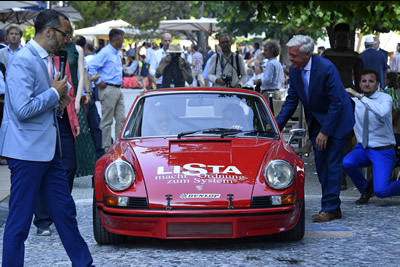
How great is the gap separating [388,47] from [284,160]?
86.4 ft

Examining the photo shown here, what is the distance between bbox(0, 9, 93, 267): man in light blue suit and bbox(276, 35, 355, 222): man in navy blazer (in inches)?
116

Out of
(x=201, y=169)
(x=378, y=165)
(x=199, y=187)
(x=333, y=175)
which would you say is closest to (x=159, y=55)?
(x=378, y=165)

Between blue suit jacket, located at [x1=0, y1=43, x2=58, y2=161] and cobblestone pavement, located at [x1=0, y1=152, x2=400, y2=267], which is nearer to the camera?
blue suit jacket, located at [x1=0, y1=43, x2=58, y2=161]

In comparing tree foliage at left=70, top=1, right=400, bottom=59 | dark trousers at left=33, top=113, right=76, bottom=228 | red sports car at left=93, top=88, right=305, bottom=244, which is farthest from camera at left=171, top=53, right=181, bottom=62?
red sports car at left=93, top=88, right=305, bottom=244

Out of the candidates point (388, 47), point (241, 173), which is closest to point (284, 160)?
point (241, 173)

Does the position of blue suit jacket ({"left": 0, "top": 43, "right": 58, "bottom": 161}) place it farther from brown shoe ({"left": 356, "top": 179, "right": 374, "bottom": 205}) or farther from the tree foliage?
brown shoe ({"left": 356, "top": 179, "right": 374, "bottom": 205})

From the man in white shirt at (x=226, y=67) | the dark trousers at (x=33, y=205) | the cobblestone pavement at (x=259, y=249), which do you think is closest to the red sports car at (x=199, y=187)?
the cobblestone pavement at (x=259, y=249)

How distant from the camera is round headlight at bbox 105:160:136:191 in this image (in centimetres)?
627

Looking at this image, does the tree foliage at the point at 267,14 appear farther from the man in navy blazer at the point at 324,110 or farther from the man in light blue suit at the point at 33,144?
the man in light blue suit at the point at 33,144

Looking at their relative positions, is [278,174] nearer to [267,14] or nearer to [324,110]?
[324,110]

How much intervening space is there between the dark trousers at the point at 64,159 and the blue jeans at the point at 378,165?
9.47 ft

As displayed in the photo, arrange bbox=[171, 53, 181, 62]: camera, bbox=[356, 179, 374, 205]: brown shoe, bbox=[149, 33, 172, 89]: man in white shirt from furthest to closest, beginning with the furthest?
bbox=[149, 33, 172, 89]: man in white shirt, bbox=[171, 53, 181, 62]: camera, bbox=[356, 179, 374, 205]: brown shoe

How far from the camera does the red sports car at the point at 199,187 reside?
6.08m

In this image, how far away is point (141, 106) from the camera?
24.7ft
